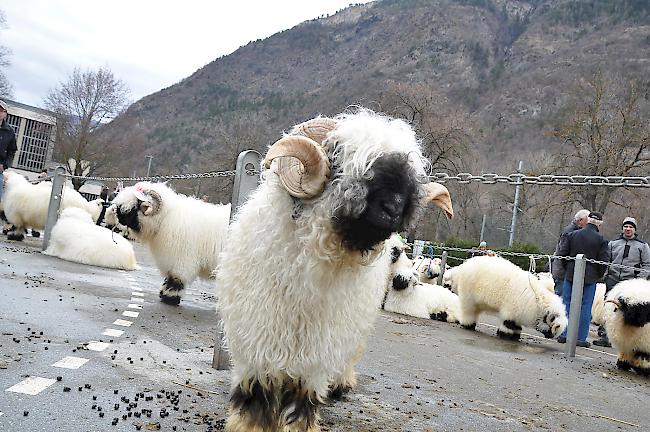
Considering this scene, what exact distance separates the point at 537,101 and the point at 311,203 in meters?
120

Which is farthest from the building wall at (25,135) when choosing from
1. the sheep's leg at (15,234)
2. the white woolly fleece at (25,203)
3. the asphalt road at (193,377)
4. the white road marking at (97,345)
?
the white road marking at (97,345)

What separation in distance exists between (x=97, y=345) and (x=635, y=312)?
709 cm

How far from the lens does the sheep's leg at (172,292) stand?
9031 millimetres

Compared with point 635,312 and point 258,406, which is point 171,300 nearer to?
point 258,406

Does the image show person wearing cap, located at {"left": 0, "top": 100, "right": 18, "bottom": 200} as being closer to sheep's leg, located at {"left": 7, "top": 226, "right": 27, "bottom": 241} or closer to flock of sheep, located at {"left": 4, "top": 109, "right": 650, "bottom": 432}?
sheep's leg, located at {"left": 7, "top": 226, "right": 27, "bottom": 241}

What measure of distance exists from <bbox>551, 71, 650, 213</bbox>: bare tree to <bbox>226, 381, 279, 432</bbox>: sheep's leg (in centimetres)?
2703

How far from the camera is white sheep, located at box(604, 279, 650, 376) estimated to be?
28.1 ft

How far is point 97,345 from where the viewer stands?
18.2ft

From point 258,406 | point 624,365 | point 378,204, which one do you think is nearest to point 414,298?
point 624,365

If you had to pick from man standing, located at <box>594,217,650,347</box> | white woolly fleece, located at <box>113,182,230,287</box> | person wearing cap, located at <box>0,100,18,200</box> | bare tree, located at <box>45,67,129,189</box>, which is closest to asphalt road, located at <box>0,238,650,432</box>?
white woolly fleece, located at <box>113,182,230,287</box>

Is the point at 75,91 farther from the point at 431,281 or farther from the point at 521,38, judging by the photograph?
the point at 521,38

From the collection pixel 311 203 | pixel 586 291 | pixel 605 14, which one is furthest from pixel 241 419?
pixel 605 14

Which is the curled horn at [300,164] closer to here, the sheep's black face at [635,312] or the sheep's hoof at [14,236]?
the sheep's black face at [635,312]

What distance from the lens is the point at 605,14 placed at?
165125 millimetres
